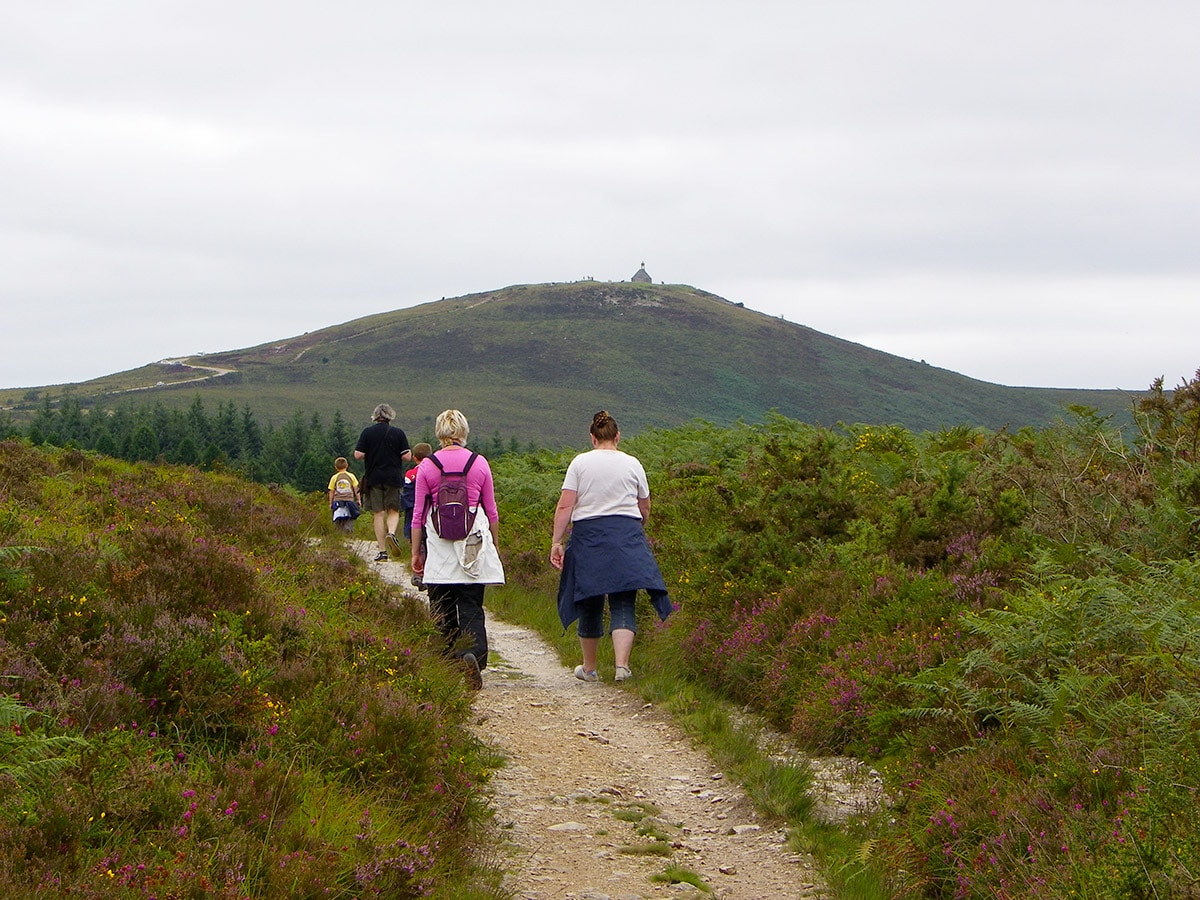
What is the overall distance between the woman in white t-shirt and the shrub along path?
2.51 feet

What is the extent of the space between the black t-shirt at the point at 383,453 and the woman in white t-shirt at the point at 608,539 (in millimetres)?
8203

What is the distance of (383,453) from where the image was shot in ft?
57.9

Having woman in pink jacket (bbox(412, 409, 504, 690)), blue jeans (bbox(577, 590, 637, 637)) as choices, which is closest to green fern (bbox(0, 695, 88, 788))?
woman in pink jacket (bbox(412, 409, 504, 690))

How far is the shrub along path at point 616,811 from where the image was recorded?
17.3 feet

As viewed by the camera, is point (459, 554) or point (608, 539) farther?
point (608, 539)

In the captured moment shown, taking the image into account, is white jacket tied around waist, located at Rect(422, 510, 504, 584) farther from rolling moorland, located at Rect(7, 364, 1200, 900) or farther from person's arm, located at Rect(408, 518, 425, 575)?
rolling moorland, located at Rect(7, 364, 1200, 900)

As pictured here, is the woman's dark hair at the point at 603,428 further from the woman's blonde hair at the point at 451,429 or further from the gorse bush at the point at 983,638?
the gorse bush at the point at 983,638

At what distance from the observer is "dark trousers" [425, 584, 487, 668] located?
29.6 ft

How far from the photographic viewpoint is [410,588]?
14711 mm

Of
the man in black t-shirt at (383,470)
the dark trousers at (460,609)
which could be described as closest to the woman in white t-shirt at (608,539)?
the dark trousers at (460,609)

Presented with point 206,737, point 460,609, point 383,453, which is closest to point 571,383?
point 383,453

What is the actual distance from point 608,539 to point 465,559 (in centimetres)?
139

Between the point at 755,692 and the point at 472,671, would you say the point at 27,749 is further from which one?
the point at 755,692

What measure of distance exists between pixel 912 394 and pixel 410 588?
157980 mm
